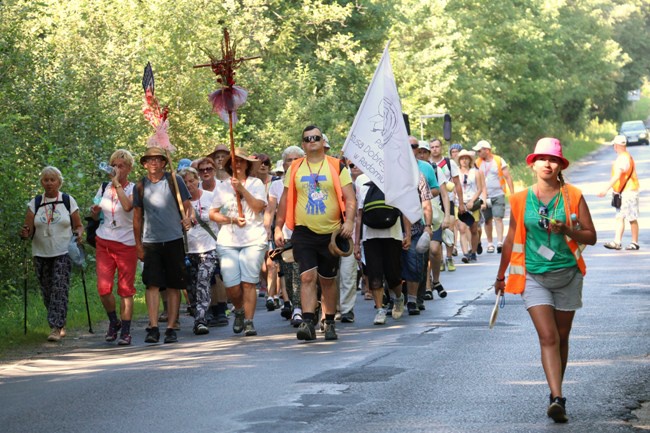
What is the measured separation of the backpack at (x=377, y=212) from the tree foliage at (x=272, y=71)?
2551mm

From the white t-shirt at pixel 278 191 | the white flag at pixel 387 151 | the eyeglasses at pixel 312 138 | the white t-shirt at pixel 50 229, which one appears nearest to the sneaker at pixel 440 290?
the white t-shirt at pixel 278 191

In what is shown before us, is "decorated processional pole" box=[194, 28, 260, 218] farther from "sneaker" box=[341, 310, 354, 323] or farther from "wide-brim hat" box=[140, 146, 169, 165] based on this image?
"sneaker" box=[341, 310, 354, 323]

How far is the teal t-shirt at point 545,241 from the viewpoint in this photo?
872cm

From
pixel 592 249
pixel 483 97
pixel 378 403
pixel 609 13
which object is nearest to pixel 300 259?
pixel 378 403

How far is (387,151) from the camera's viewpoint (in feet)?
45.6

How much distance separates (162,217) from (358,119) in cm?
213

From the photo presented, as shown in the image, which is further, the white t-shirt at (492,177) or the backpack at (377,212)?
the white t-shirt at (492,177)

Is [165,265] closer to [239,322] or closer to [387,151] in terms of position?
[239,322]

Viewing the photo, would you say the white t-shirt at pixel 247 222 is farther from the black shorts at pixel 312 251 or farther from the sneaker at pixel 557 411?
the sneaker at pixel 557 411

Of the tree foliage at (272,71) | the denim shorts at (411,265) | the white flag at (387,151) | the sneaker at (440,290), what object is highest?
the tree foliage at (272,71)

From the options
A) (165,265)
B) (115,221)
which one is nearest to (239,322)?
(165,265)

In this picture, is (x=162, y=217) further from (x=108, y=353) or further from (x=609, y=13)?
(x=609, y=13)

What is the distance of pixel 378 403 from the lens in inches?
357

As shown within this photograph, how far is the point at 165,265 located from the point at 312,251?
1638 mm
